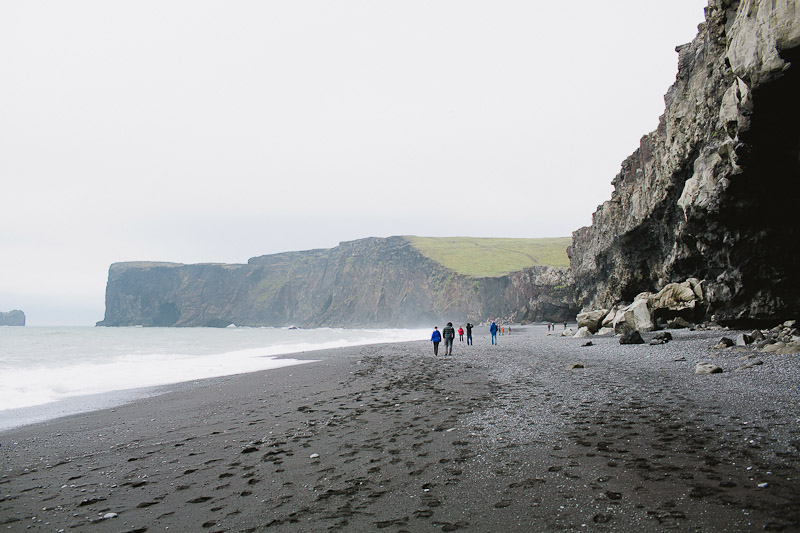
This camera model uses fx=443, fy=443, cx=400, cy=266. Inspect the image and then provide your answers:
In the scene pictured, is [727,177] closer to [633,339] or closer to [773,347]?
[773,347]

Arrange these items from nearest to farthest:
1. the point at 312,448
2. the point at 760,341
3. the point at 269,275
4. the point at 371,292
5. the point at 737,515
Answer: the point at 737,515
the point at 312,448
the point at 760,341
the point at 371,292
the point at 269,275

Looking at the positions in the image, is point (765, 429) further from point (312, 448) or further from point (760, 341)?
point (760, 341)

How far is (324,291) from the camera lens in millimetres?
171125

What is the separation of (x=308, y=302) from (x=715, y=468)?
17465 cm

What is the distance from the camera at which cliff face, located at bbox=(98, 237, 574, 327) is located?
406ft

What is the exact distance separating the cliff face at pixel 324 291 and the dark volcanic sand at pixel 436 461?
87769mm

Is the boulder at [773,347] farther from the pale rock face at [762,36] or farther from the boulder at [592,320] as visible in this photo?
the boulder at [592,320]

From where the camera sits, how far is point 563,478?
18.2ft

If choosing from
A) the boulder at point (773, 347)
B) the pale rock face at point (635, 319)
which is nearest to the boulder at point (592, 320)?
the pale rock face at point (635, 319)

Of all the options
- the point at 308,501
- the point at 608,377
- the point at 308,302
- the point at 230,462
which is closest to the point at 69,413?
the point at 230,462

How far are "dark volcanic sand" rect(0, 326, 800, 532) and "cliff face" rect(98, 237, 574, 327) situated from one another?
8777cm

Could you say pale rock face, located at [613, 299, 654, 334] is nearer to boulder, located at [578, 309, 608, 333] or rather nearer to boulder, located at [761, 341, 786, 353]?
boulder, located at [578, 309, 608, 333]

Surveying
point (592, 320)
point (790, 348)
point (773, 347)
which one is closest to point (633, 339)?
point (773, 347)

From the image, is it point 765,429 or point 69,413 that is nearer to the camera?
point 765,429
